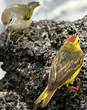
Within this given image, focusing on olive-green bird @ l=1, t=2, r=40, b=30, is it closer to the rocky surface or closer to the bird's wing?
the rocky surface

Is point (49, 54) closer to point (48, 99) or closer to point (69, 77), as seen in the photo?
point (69, 77)

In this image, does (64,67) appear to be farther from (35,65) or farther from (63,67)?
(35,65)

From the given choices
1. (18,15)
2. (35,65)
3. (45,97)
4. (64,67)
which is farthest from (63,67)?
(18,15)

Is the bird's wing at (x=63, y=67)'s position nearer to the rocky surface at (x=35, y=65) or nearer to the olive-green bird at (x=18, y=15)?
the rocky surface at (x=35, y=65)

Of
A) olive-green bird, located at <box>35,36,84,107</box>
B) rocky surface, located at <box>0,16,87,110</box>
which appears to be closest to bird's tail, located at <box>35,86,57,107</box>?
olive-green bird, located at <box>35,36,84,107</box>

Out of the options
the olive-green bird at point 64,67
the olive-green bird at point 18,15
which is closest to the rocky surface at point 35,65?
the olive-green bird at point 64,67

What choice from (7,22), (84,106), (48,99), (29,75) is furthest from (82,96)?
(7,22)
